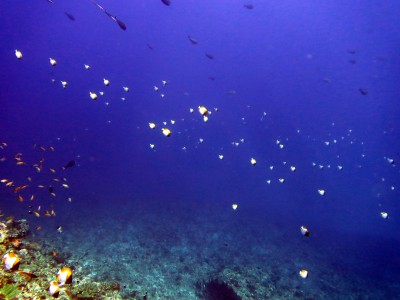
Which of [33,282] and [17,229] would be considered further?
[17,229]

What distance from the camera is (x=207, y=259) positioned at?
1631 centimetres

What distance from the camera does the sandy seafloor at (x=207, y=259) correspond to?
1274cm

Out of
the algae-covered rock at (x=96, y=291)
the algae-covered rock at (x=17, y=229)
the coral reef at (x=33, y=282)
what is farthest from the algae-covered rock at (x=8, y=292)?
the algae-covered rock at (x=17, y=229)

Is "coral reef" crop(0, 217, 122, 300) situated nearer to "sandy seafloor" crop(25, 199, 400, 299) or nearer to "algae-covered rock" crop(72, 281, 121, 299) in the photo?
"algae-covered rock" crop(72, 281, 121, 299)

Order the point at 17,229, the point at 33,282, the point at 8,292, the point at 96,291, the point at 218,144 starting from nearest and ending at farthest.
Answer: the point at 8,292 → the point at 33,282 → the point at 96,291 → the point at 17,229 → the point at 218,144

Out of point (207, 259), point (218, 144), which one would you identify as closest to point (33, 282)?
point (207, 259)

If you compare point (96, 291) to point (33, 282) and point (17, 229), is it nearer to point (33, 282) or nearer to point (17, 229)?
point (33, 282)

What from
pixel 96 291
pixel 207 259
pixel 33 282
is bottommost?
pixel 207 259

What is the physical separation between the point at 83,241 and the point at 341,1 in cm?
7984

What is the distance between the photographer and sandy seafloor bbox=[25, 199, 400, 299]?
1274 centimetres

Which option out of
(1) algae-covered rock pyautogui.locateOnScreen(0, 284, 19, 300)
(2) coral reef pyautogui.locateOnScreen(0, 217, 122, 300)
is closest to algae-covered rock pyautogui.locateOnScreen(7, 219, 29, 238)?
(2) coral reef pyautogui.locateOnScreen(0, 217, 122, 300)

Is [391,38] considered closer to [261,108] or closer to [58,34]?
[261,108]

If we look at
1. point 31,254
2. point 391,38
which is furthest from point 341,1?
point 31,254

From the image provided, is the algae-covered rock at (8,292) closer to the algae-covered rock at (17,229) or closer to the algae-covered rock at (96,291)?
the algae-covered rock at (96,291)
